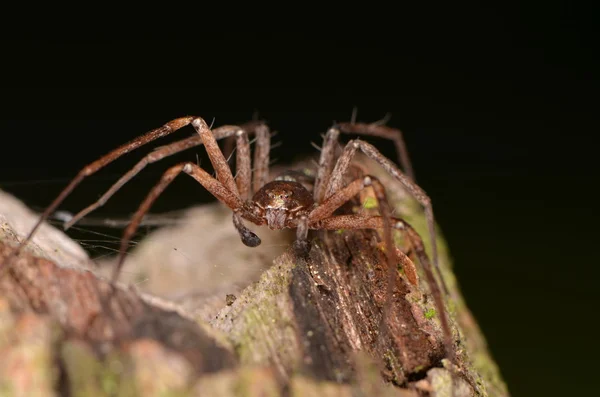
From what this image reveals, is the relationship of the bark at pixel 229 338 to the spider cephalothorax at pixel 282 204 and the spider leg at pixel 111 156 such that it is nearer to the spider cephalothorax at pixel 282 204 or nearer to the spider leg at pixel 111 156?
the spider leg at pixel 111 156

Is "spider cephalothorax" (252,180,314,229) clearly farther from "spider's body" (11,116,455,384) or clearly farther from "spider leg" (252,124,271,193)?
"spider leg" (252,124,271,193)

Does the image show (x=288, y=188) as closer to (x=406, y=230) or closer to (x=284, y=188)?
(x=284, y=188)

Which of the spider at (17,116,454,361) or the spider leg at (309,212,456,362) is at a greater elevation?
the spider at (17,116,454,361)

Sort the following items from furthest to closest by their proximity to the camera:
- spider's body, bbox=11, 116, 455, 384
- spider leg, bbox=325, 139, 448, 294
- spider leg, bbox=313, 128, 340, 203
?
spider leg, bbox=313, 128, 340, 203
spider leg, bbox=325, 139, 448, 294
spider's body, bbox=11, 116, 455, 384

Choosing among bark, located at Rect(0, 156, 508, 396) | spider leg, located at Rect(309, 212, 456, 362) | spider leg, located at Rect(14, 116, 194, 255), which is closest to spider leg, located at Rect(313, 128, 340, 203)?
spider leg, located at Rect(309, 212, 456, 362)

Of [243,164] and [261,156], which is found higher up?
[261,156]

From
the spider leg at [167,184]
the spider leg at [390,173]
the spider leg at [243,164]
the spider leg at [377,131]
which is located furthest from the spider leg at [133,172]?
the spider leg at [377,131]

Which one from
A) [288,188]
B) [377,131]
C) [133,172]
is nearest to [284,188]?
[288,188]
